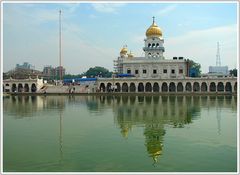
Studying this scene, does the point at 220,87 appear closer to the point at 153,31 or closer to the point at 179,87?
the point at 179,87

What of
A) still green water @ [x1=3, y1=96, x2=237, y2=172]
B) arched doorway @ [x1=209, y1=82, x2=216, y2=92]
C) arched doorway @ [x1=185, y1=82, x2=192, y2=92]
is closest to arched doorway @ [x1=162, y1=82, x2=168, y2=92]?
arched doorway @ [x1=185, y1=82, x2=192, y2=92]

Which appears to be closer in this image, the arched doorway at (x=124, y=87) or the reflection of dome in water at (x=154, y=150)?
the reflection of dome in water at (x=154, y=150)

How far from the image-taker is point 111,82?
44031 mm

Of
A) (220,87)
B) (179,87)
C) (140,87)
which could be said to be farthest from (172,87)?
(220,87)

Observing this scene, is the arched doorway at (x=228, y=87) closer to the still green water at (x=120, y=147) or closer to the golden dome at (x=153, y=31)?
the golden dome at (x=153, y=31)

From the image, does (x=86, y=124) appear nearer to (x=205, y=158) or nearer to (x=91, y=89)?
(x=205, y=158)

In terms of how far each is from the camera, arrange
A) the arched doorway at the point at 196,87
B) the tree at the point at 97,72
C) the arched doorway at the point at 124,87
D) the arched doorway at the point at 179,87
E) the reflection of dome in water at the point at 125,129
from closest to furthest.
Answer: the reflection of dome in water at the point at 125,129
the arched doorway at the point at 196,87
the arched doorway at the point at 179,87
the arched doorway at the point at 124,87
the tree at the point at 97,72

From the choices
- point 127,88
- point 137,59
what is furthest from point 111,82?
point 137,59

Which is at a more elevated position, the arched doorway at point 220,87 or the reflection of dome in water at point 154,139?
the arched doorway at point 220,87

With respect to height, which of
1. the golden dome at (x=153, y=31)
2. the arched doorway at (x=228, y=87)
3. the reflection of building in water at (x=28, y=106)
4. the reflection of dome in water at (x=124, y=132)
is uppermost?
the golden dome at (x=153, y=31)

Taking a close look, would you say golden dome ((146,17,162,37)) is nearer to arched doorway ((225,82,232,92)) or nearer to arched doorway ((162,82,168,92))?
arched doorway ((162,82,168,92))

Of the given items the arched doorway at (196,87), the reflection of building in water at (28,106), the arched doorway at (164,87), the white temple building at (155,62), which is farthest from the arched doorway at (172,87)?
the reflection of building in water at (28,106)

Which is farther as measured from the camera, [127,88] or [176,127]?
[127,88]

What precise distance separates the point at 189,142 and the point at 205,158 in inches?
71.6
